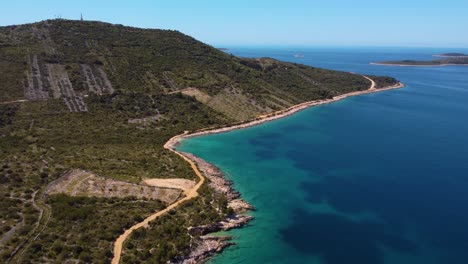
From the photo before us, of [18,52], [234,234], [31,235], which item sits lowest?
[234,234]

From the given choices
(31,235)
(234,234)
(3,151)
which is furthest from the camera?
(3,151)

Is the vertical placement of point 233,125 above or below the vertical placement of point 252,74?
below

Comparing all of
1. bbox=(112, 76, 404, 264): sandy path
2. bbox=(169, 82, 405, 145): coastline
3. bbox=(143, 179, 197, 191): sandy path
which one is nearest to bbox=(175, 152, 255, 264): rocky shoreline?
bbox=(112, 76, 404, 264): sandy path

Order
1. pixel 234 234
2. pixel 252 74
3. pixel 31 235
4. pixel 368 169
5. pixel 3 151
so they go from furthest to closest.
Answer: pixel 252 74, pixel 368 169, pixel 3 151, pixel 234 234, pixel 31 235

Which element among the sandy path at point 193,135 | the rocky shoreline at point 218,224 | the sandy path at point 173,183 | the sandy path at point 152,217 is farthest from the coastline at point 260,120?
the sandy path at point 173,183

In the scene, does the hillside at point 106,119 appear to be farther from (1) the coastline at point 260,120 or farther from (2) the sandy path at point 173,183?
(1) the coastline at point 260,120

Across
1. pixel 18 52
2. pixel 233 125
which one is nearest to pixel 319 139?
pixel 233 125

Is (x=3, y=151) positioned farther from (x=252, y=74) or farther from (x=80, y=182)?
(x=252, y=74)
